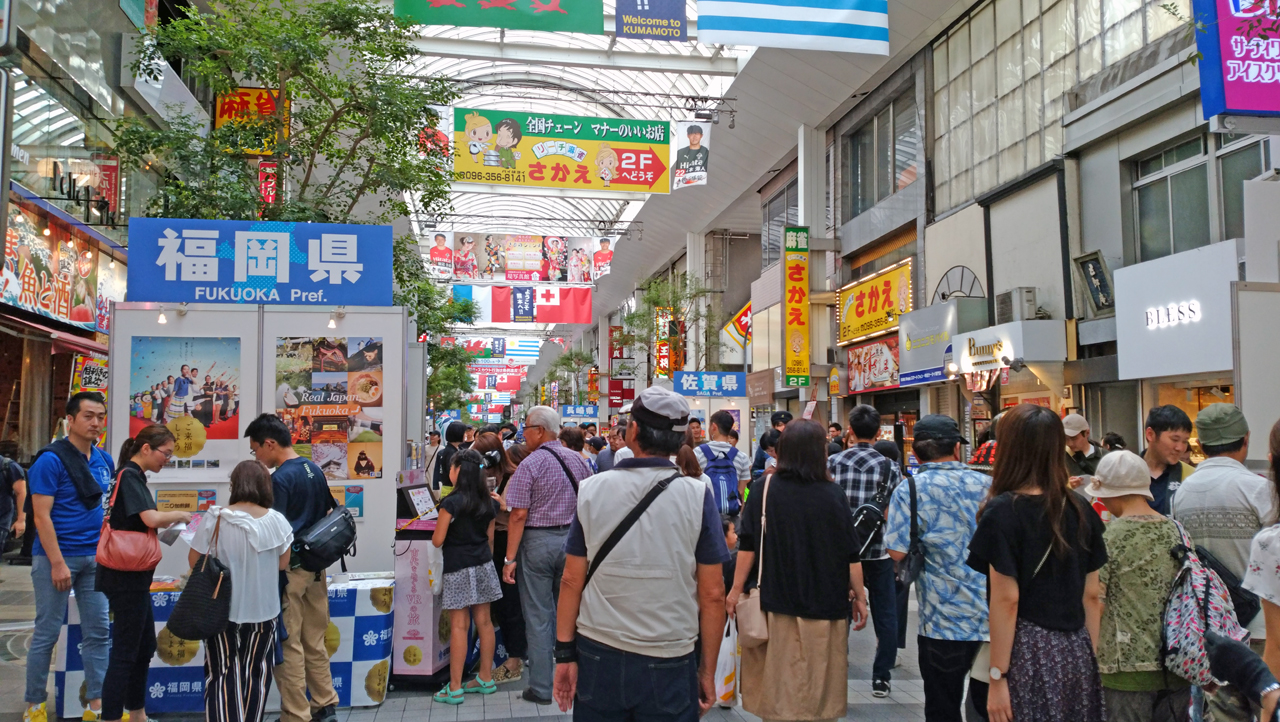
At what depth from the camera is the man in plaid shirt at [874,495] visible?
5352 millimetres

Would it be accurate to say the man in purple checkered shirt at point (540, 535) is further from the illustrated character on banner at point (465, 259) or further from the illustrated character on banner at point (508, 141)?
the illustrated character on banner at point (465, 259)

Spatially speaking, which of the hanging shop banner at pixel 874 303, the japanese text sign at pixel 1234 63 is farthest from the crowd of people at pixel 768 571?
the hanging shop banner at pixel 874 303

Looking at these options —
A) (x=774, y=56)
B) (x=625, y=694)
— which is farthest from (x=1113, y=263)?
(x=625, y=694)

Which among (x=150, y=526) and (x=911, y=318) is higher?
(x=911, y=318)

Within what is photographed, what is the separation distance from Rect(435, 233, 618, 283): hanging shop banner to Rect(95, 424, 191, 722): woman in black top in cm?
2148

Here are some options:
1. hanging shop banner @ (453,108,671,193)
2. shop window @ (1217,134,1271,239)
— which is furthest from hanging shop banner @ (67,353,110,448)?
shop window @ (1217,134,1271,239)

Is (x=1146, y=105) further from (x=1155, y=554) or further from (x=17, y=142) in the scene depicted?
(x=17, y=142)

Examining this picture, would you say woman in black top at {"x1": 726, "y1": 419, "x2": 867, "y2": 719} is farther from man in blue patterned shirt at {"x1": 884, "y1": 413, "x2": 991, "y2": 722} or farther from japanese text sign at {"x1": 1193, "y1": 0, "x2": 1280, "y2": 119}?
japanese text sign at {"x1": 1193, "y1": 0, "x2": 1280, "y2": 119}

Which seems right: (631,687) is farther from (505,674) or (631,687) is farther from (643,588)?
(505,674)

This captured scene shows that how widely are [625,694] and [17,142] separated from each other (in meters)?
10.2

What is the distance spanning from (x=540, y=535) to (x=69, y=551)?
8.03 feet

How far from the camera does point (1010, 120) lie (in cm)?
1387

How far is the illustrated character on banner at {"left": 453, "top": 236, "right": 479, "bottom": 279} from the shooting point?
26000mm

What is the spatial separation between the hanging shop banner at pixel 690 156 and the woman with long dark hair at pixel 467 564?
478 inches
